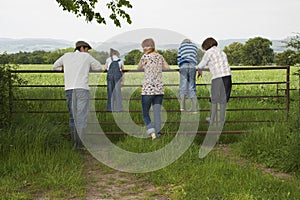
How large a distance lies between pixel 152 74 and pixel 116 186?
7.07 ft

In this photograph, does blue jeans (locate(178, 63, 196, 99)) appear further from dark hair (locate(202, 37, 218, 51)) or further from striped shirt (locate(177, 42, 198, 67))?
dark hair (locate(202, 37, 218, 51))

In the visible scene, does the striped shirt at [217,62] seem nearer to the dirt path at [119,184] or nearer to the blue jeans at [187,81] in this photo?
the blue jeans at [187,81]

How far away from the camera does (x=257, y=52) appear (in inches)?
2544

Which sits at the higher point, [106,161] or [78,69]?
[78,69]

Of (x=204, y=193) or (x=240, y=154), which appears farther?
(x=240, y=154)

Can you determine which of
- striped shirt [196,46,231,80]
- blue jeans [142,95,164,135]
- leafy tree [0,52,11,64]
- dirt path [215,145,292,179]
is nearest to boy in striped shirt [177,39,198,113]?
striped shirt [196,46,231,80]

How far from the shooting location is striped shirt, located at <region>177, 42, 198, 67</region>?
30.8 feet

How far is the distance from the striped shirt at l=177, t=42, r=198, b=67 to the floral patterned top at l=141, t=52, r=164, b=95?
2.22 metres

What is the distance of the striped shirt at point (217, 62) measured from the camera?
8.02 metres

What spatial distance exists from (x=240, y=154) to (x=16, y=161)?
359cm

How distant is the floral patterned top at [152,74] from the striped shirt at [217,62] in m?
1.20

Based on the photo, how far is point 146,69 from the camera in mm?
7230

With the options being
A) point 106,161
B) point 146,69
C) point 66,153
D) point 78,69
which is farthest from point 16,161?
point 146,69

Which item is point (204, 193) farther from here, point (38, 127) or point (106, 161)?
point (38, 127)
